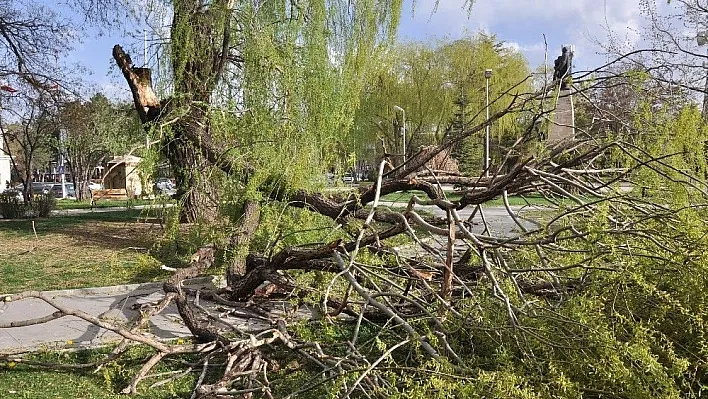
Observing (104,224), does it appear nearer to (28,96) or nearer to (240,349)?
(28,96)

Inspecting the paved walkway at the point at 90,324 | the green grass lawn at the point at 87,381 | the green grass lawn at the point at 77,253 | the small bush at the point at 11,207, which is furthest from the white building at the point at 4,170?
the green grass lawn at the point at 87,381

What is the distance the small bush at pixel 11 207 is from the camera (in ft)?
55.1

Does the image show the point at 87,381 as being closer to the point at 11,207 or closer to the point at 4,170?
the point at 11,207

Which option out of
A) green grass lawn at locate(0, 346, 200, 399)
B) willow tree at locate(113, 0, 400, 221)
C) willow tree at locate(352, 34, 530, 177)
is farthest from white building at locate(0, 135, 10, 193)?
green grass lawn at locate(0, 346, 200, 399)

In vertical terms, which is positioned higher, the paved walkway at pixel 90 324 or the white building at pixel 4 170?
the white building at pixel 4 170

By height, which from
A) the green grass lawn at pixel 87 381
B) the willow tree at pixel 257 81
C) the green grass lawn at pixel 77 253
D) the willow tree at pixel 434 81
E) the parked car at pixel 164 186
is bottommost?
the green grass lawn at pixel 77 253

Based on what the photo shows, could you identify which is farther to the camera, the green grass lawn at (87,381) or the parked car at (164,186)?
the parked car at (164,186)

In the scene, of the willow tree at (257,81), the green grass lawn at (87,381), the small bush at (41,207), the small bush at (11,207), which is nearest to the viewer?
the green grass lawn at (87,381)

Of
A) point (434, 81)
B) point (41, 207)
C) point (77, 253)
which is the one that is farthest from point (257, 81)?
point (434, 81)

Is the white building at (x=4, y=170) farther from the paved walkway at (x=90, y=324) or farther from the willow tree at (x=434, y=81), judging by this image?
the paved walkway at (x=90, y=324)

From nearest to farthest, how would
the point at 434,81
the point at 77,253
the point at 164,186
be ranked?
1. the point at 164,186
2. the point at 77,253
3. the point at 434,81

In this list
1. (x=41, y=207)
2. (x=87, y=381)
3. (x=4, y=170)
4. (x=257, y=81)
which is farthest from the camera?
(x=4, y=170)

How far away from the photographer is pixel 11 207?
1681cm

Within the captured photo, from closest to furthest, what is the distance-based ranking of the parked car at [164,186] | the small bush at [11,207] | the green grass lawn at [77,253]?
the parked car at [164,186], the green grass lawn at [77,253], the small bush at [11,207]
